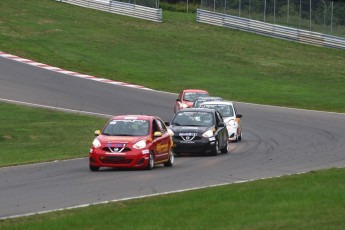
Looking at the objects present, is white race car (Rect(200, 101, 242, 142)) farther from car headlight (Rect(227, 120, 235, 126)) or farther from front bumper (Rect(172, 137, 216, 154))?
front bumper (Rect(172, 137, 216, 154))

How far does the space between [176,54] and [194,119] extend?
3359 centimetres

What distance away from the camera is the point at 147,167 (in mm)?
23719

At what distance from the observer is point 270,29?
71.9m

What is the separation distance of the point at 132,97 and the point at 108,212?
32.8 meters

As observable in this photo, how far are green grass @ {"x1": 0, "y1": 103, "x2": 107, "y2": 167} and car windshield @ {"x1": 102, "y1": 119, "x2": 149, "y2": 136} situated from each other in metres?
2.57

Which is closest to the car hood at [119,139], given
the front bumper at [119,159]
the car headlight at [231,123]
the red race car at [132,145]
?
the red race car at [132,145]

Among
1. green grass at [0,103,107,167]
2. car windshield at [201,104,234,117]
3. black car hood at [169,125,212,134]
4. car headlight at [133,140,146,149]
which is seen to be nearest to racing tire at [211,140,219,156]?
black car hood at [169,125,212,134]

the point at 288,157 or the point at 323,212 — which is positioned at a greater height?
the point at 323,212

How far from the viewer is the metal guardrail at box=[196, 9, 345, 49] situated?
228 feet

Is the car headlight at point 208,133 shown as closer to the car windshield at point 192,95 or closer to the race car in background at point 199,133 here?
the race car in background at point 199,133

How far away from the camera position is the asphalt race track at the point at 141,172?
61.1ft

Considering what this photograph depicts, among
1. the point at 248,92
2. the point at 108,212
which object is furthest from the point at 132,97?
the point at 108,212

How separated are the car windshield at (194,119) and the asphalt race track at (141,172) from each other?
1.25 metres

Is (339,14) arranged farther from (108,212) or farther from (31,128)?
(108,212)
